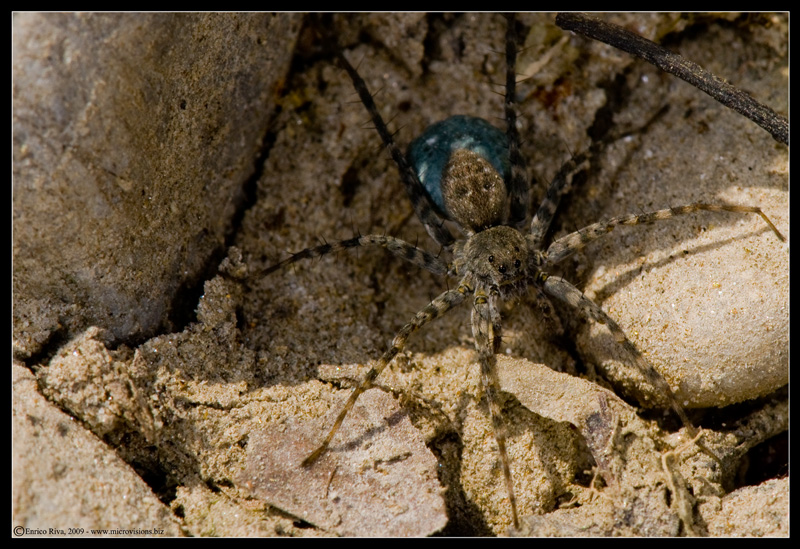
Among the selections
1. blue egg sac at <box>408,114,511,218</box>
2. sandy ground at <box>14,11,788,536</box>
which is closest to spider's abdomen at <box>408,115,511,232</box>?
blue egg sac at <box>408,114,511,218</box>

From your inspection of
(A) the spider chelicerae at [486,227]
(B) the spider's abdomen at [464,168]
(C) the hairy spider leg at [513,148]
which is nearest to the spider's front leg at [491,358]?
(A) the spider chelicerae at [486,227]

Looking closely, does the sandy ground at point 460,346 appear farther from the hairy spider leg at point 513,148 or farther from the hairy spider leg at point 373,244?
the hairy spider leg at point 513,148

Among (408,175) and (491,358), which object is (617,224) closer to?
(491,358)

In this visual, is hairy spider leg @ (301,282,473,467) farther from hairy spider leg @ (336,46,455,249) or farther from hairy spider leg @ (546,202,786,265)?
hairy spider leg @ (546,202,786,265)

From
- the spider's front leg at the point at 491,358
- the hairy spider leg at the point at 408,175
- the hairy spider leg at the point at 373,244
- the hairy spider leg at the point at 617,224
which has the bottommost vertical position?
the spider's front leg at the point at 491,358

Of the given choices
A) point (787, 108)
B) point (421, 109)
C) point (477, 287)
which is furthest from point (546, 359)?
point (787, 108)

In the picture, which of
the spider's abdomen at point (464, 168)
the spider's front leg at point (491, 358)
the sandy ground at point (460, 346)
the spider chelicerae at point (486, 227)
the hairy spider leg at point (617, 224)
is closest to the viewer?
the sandy ground at point (460, 346)

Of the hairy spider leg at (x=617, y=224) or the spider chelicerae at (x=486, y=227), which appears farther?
the spider chelicerae at (x=486, y=227)

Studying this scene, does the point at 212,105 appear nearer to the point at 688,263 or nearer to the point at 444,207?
the point at 444,207
